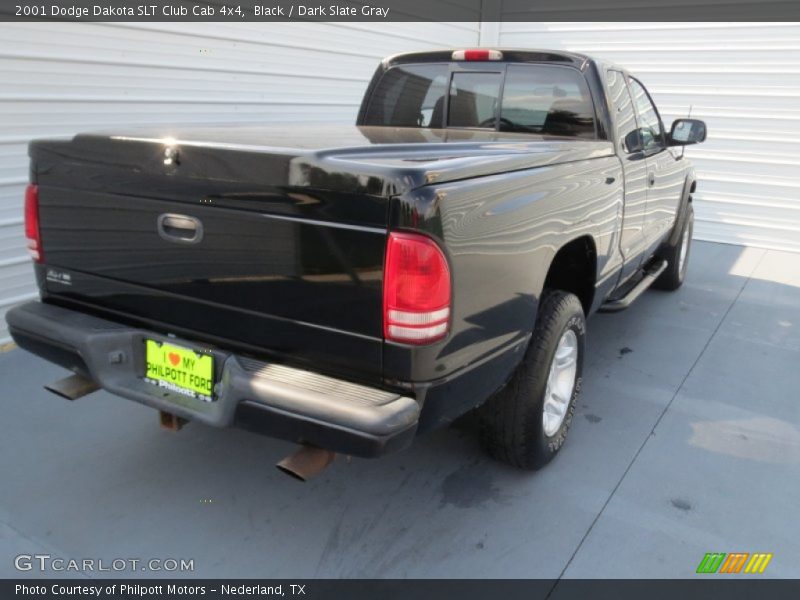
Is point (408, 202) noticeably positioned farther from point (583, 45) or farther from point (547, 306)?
point (583, 45)

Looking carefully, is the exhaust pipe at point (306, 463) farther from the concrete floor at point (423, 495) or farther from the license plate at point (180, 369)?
the concrete floor at point (423, 495)

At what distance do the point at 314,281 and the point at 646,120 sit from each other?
3.33 meters

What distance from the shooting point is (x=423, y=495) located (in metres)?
2.71

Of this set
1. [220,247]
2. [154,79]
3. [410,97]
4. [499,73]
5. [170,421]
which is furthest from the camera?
[154,79]

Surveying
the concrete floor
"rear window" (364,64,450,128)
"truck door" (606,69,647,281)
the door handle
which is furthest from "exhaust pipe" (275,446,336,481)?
"rear window" (364,64,450,128)

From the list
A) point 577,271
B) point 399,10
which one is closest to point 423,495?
point 577,271

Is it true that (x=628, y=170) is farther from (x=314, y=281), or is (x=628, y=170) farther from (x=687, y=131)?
(x=314, y=281)

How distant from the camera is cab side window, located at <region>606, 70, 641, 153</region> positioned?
3576 millimetres

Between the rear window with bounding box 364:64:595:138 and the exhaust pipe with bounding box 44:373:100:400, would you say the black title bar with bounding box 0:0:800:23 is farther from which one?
the exhaust pipe with bounding box 44:373:100:400

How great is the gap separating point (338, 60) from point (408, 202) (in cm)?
536

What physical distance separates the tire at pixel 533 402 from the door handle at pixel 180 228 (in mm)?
1323

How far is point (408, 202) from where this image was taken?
178cm
